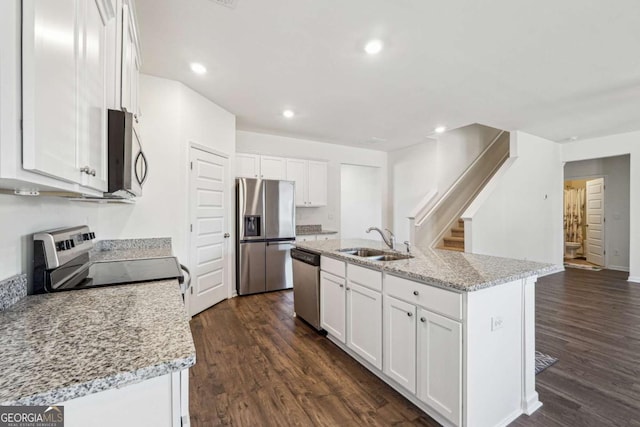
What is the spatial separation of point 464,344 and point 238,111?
145 inches

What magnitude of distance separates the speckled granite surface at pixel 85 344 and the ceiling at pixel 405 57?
6.32 feet

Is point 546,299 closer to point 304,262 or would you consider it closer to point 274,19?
point 304,262

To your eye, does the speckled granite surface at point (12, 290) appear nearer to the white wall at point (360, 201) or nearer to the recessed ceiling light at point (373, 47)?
the recessed ceiling light at point (373, 47)

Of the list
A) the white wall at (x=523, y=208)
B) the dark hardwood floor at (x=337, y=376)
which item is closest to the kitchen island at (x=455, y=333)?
the dark hardwood floor at (x=337, y=376)

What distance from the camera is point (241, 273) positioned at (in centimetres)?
405

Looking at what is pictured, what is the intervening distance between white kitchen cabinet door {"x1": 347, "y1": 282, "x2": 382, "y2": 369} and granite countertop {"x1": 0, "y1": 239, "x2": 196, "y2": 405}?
4.55ft

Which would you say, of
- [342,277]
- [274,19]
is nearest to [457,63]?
[274,19]

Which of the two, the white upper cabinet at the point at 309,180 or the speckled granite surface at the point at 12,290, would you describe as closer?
the speckled granite surface at the point at 12,290

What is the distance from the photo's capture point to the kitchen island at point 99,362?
1.99ft

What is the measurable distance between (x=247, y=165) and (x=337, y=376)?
340 centimetres

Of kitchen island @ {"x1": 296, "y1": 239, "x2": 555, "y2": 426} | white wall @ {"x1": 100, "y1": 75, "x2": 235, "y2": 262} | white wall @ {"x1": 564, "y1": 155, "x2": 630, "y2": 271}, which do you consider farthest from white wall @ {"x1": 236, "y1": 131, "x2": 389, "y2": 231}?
A: white wall @ {"x1": 564, "y1": 155, "x2": 630, "y2": 271}

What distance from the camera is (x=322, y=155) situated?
18.1ft

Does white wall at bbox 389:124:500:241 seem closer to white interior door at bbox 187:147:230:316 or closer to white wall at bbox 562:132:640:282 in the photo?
white wall at bbox 562:132:640:282

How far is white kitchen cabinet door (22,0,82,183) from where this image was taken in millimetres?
598
